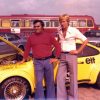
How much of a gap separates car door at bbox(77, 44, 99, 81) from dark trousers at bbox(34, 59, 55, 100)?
4.91 ft

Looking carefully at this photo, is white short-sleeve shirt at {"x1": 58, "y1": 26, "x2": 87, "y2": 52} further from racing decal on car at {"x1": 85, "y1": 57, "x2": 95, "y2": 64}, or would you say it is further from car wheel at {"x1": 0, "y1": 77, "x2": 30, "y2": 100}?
racing decal on car at {"x1": 85, "y1": 57, "x2": 95, "y2": 64}

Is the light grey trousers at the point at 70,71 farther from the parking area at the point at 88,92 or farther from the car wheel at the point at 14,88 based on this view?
the parking area at the point at 88,92

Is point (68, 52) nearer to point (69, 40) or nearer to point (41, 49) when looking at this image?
point (69, 40)

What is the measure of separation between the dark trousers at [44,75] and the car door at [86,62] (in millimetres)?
1497

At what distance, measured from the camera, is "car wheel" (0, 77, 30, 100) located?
690cm

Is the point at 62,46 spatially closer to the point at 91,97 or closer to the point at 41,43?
the point at 41,43

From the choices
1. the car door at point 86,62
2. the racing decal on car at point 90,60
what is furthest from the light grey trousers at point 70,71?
the racing decal on car at point 90,60

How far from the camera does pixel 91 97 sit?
7492 millimetres

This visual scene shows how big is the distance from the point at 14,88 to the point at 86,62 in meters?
1.95

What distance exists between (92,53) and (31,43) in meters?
2.45

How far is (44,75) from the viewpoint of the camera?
6305 mm

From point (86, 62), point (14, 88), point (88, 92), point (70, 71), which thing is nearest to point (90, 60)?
point (86, 62)

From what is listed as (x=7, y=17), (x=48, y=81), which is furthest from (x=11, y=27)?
(x=48, y=81)

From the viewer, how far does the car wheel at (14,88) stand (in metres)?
6.90
